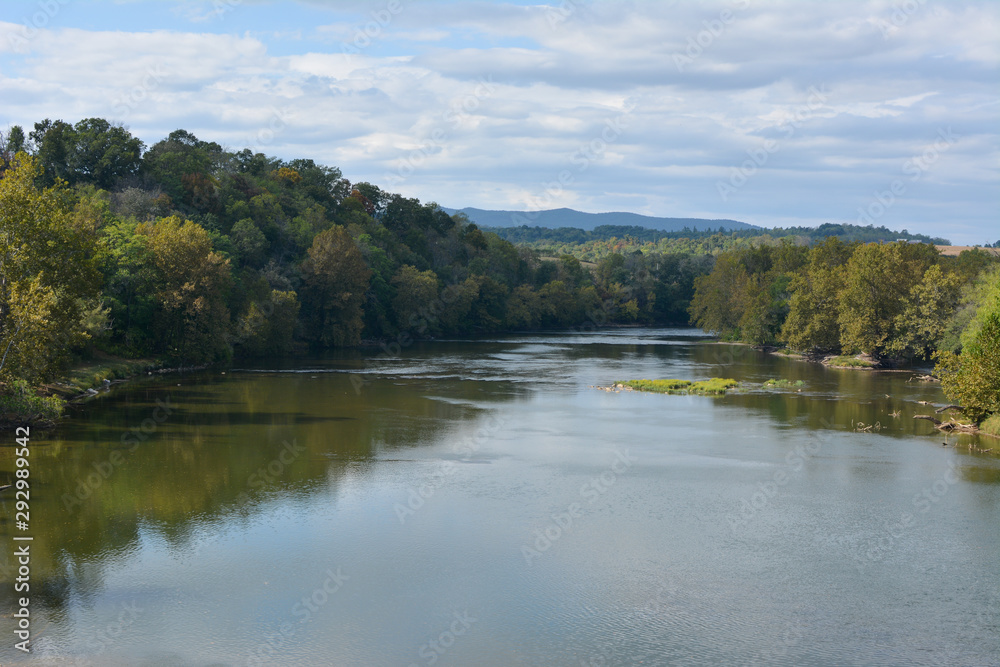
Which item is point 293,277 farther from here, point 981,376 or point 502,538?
point 502,538

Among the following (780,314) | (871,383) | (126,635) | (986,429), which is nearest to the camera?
(126,635)

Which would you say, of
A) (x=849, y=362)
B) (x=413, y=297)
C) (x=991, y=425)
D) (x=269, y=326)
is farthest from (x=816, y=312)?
(x=269, y=326)

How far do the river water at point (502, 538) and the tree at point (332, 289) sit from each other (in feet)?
111

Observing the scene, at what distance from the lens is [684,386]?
47.5m

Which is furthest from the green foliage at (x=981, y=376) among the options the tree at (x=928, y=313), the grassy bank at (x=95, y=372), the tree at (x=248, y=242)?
the tree at (x=248, y=242)

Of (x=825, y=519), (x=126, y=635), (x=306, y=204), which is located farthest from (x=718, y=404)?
(x=306, y=204)

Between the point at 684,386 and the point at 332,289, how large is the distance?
3596cm

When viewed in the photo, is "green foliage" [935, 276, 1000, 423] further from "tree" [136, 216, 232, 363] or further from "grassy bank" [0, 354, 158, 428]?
"tree" [136, 216, 232, 363]

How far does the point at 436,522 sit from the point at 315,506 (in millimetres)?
3572

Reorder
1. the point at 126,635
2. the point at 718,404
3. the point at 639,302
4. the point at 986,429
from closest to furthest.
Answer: the point at 126,635 < the point at 986,429 < the point at 718,404 < the point at 639,302

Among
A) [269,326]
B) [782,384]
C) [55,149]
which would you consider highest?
[55,149]

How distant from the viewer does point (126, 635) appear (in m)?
14.2

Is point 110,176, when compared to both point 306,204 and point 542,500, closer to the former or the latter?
point 306,204

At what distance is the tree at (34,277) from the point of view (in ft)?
97.4
